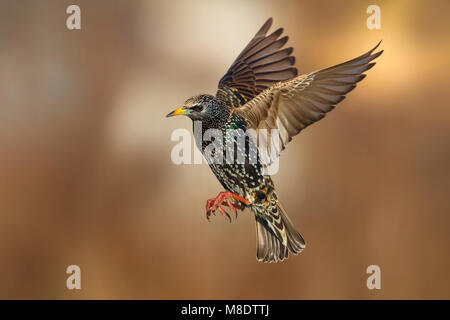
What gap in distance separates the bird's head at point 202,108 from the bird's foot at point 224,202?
134 millimetres

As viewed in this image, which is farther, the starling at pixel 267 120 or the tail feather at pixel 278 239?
the tail feather at pixel 278 239

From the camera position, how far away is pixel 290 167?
0.94m

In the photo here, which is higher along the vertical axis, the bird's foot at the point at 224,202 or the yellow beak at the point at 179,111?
the yellow beak at the point at 179,111

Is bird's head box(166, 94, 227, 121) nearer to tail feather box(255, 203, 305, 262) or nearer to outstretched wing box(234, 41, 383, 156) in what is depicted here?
outstretched wing box(234, 41, 383, 156)

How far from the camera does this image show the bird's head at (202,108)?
0.66 meters

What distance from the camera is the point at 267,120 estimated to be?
690 millimetres

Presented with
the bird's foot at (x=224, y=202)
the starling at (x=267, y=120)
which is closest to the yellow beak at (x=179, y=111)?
the starling at (x=267, y=120)

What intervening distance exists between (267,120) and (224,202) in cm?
15

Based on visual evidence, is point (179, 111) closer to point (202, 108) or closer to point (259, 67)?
point (202, 108)

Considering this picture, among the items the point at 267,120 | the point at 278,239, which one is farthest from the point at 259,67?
the point at 278,239

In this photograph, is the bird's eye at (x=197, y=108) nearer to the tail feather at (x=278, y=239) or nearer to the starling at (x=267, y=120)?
the starling at (x=267, y=120)
